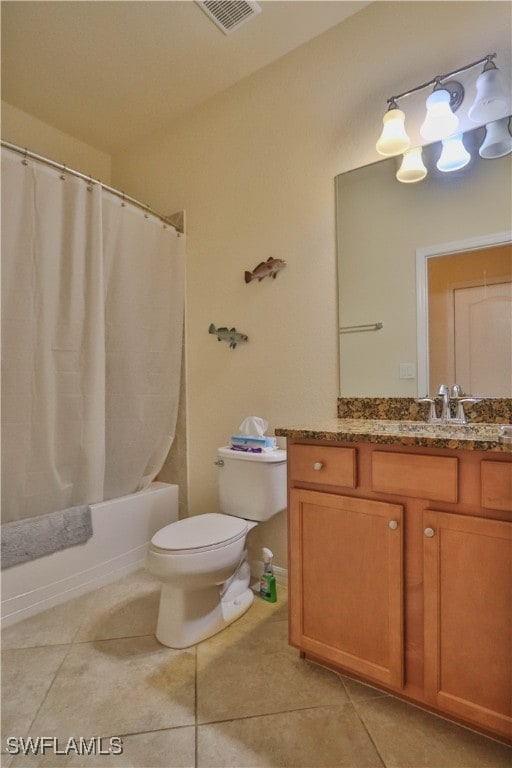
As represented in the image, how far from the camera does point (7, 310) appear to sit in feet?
5.44

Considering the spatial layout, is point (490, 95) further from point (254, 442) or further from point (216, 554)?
point (216, 554)

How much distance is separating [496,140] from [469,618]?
1574mm

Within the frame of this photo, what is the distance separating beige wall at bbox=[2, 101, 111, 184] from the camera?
7.34 feet

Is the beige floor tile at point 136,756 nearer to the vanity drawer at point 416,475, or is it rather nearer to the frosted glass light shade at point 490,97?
the vanity drawer at point 416,475

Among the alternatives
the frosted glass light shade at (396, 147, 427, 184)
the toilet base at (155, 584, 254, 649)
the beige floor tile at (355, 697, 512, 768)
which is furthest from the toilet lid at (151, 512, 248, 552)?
the frosted glass light shade at (396, 147, 427, 184)

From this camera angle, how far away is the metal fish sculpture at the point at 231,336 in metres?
2.07

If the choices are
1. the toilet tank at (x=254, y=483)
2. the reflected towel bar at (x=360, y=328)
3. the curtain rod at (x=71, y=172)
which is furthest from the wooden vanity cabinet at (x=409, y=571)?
the curtain rod at (x=71, y=172)

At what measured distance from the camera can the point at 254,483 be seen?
1.76 meters

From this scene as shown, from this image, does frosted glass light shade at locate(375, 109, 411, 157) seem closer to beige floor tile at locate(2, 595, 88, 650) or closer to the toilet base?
the toilet base

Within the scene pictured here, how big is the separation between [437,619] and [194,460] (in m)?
1.55

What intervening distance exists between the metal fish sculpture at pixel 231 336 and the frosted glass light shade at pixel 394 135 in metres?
1.03

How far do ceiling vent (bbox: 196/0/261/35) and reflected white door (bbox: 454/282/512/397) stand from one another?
1.52 meters

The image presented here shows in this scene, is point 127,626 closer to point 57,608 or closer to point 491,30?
point 57,608

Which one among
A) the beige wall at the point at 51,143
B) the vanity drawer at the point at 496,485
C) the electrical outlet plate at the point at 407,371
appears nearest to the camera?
the vanity drawer at the point at 496,485
